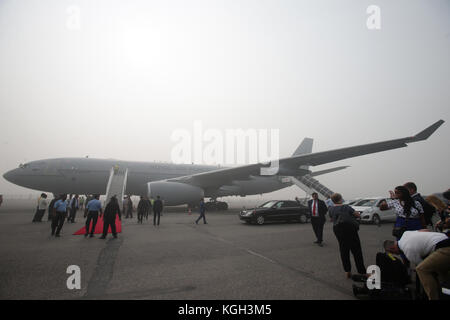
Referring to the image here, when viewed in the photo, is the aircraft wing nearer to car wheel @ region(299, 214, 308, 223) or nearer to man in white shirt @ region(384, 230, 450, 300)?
car wheel @ region(299, 214, 308, 223)

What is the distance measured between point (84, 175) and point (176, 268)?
55.4ft

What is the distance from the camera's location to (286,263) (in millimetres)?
4992

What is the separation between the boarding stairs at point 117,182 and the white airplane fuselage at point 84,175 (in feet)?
1.76

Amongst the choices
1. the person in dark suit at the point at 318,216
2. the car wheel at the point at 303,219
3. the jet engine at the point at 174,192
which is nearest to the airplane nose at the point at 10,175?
the jet engine at the point at 174,192

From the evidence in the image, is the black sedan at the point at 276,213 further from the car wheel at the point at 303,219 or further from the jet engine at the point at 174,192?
the jet engine at the point at 174,192

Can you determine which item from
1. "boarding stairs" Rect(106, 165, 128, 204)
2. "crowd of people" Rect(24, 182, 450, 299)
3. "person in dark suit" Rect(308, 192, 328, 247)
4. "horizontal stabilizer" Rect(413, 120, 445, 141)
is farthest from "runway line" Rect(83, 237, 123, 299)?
"horizontal stabilizer" Rect(413, 120, 445, 141)

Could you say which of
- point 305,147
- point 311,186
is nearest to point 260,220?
point 311,186

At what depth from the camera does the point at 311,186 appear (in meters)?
20.5

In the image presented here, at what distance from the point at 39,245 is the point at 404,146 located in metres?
17.4

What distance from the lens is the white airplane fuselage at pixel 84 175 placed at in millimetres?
16969

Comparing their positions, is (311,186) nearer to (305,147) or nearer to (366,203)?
(305,147)

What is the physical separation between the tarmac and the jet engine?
8709mm

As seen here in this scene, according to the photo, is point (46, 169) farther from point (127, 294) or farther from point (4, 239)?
point (127, 294)
